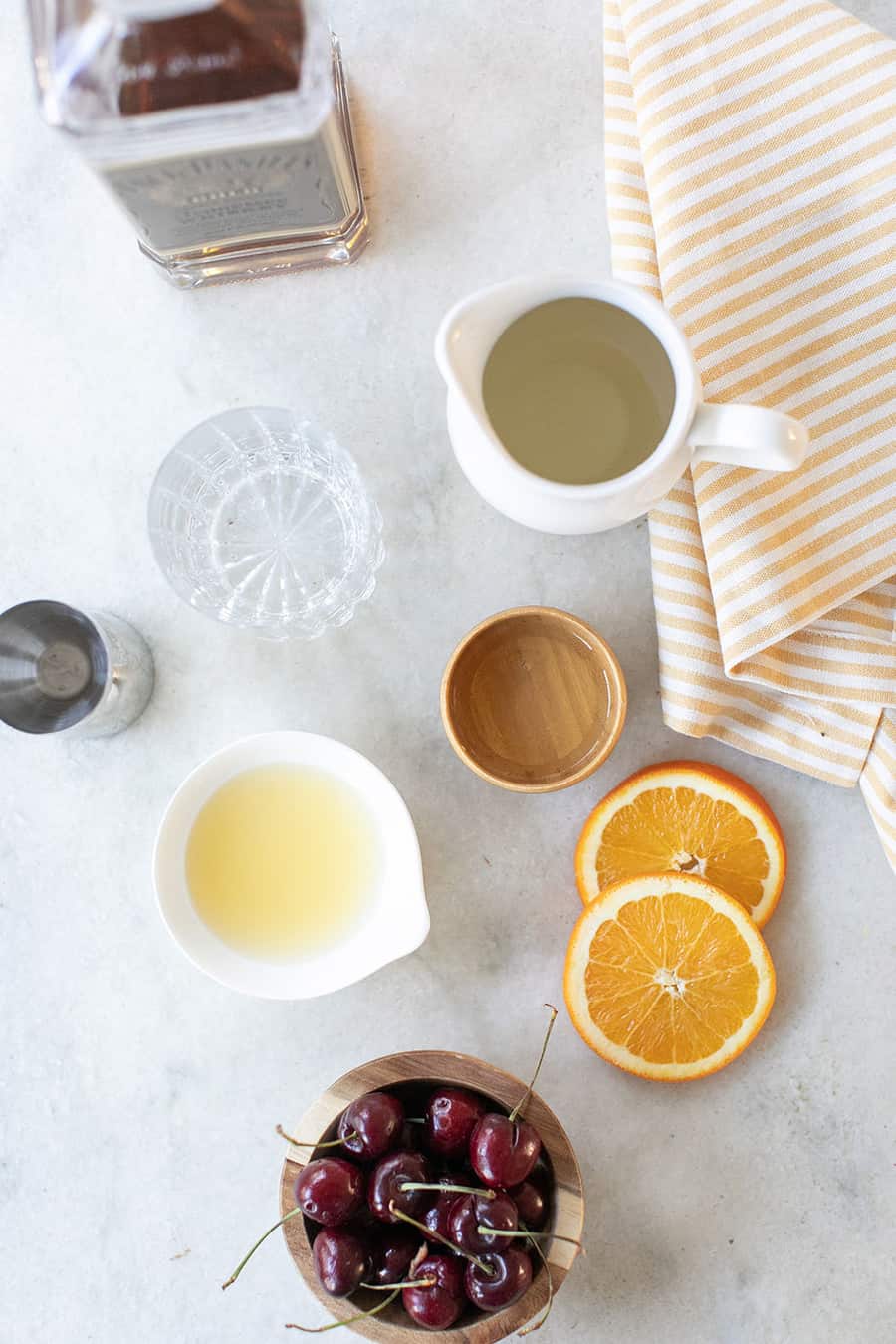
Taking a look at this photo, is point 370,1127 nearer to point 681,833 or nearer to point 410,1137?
point 410,1137

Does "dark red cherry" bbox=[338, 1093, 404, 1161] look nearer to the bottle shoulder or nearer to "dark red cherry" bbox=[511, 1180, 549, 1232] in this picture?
"dark red cherry" bbox=[511, 1180, 549, 1232]

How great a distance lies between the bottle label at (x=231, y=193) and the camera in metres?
0.83

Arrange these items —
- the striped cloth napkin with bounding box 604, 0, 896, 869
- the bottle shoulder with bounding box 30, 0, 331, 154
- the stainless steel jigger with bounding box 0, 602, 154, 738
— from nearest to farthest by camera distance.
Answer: the bottle shoulder with bounding box 30, 0, 331, 154
the striped cloth napkin with bounding box 604, 0, 896, 869
the stainless steel jigger with bounding box 0, 602, 154, 738

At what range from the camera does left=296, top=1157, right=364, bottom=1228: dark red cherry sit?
2.96 feet

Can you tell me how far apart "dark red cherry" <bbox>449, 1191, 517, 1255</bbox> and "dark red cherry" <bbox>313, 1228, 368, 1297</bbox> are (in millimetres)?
82

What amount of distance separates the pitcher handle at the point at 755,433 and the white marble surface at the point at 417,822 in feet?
0.99

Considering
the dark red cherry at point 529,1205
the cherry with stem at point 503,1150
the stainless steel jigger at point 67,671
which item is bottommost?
the dark red cherry at point 529,1205

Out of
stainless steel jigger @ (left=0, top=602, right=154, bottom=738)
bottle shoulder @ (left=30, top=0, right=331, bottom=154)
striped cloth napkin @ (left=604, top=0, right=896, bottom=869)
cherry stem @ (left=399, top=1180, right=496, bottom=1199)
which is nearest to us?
bottle shoulder @ (left=30, top=0, right=331, bottom=154)

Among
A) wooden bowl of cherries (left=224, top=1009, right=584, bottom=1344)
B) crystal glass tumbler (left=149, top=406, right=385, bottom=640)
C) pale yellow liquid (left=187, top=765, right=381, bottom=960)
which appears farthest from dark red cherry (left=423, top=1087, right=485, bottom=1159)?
crystal glass tumbler (left=149, top=406, right=385, bottom=640)

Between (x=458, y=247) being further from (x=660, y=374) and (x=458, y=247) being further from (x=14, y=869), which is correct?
(x=14, y=869)

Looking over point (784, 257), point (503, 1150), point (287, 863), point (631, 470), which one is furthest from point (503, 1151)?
point (784, 257)

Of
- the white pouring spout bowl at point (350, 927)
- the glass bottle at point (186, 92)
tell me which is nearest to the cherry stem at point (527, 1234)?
the white pouring spout bowl at point (350, 927)

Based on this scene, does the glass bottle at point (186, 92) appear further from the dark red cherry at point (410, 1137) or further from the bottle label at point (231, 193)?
the dark red cherry at point (410, 1137)

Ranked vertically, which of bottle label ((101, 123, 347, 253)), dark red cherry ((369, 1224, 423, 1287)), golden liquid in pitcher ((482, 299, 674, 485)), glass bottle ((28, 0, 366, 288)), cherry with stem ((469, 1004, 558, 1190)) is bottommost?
dark red cherry ((369, 1224, 423, 1287))
